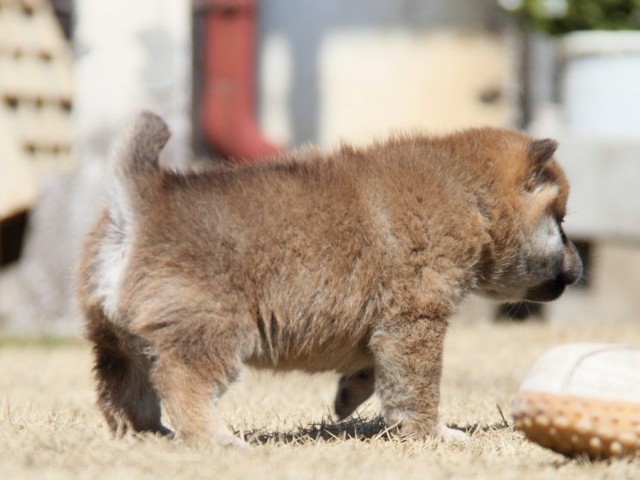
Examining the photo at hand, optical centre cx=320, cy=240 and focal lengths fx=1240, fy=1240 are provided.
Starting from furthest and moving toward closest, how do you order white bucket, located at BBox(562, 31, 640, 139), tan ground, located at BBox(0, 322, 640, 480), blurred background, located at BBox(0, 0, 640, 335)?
blurred background, located at BBox(0, 0, 640, 335) < white bucket, located at BBox(562, 31, 640, 139) < tan ground, located at BBox(0, 322, 640, 480)

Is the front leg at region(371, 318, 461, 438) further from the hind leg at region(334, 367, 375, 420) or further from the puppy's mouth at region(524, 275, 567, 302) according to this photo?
the puppy's mouth at region(524, 275, 567, 302)

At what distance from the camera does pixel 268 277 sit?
3.81m

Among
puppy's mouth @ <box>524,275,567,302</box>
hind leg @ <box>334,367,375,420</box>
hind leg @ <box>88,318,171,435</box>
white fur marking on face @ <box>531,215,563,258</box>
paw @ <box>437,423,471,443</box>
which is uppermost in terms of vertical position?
white fur marking on face @ <box>531,215,563,258</box>

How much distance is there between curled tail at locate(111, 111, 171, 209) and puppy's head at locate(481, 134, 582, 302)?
1184 mm

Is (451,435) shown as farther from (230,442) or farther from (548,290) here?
(548,290)

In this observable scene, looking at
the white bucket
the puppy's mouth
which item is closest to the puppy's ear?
the puppy's mouth

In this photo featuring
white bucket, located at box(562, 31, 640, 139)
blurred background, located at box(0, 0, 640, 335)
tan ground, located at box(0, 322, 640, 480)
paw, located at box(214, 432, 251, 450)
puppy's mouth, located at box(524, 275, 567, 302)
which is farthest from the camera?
blurred background, located at box(0, 0, 640, 335)

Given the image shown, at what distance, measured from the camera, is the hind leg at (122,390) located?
4012 millimetres

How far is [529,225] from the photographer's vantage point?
4.37 metres

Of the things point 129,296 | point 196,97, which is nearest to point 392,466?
point 129,296

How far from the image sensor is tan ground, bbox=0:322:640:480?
10.4 ft

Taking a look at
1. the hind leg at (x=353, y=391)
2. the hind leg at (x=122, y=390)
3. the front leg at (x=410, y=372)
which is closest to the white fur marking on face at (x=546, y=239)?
the front leg at (x=410, y=372)

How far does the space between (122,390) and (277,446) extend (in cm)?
68

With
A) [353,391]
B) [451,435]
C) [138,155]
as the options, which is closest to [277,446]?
[451,435]
